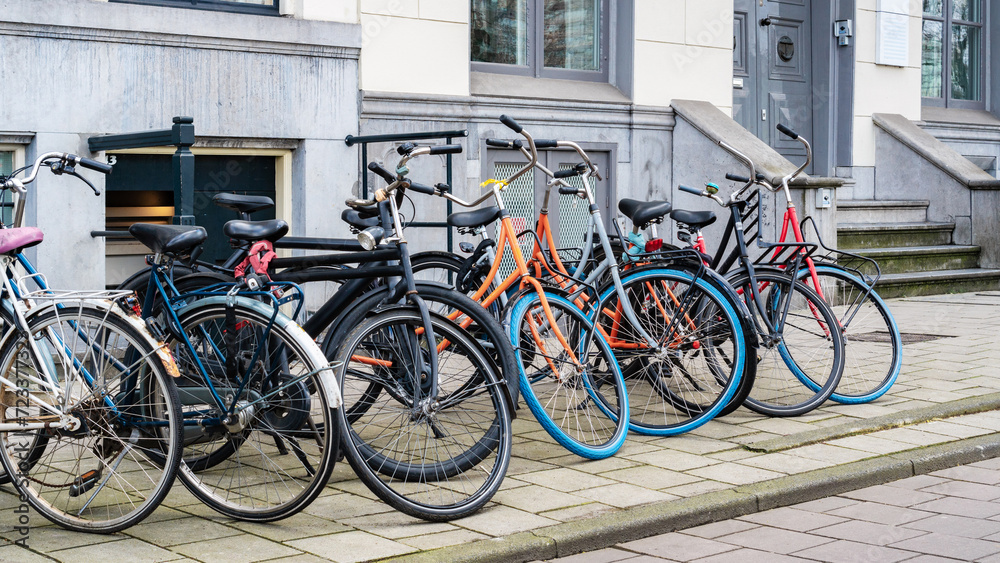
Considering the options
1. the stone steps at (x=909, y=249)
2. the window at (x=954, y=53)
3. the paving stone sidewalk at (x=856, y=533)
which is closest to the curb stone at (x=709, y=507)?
the paving stone sidewalk at (x=856, y=533)

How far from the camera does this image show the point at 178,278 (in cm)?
507

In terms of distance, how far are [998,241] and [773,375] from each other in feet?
22.4

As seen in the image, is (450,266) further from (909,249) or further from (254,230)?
(909,249)

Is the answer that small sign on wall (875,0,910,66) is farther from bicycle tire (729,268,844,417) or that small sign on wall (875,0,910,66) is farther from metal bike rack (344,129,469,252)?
bicycle tire (729,268,844,417)

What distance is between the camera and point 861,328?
7.15m

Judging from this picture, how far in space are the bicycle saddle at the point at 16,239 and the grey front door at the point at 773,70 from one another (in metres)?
9.26

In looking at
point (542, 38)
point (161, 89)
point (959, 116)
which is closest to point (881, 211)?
point (959, 116)

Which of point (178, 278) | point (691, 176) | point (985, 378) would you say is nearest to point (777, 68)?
point (691, 176)

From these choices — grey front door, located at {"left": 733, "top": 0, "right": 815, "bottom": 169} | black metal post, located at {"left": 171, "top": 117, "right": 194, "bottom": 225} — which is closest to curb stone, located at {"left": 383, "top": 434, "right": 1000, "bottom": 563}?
black metal post, located at {"left": 171, "top": 117, "right": 194, "bottom": 225}

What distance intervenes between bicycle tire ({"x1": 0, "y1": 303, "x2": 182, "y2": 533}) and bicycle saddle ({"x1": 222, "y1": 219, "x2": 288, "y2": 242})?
26.0 inches

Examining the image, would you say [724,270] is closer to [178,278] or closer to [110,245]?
[178,278]

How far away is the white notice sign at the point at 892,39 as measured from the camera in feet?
42.8

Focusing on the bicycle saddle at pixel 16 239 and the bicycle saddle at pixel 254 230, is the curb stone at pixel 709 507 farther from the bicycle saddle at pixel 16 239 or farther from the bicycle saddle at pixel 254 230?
the bicycle saddle at pixel 16 239

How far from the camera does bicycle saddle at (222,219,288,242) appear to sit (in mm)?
4750
